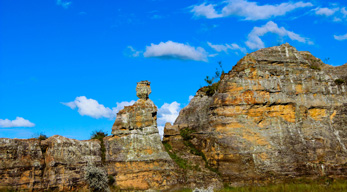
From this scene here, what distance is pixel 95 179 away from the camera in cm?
2519

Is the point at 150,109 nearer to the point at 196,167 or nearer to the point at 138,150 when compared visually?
the point at 138,150

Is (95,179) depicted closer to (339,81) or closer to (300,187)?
(300,187)

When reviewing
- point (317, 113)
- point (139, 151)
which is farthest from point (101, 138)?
point (317, 113)

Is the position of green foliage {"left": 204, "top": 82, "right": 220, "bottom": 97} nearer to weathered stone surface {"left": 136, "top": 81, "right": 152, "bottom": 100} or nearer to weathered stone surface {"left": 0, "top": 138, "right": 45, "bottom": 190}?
weathered stone surface {"left": 136, "top": 81, "right": 152, "bottom": 100}

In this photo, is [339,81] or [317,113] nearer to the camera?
[317,113]

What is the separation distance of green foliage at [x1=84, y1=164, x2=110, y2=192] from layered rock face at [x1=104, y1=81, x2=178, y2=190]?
3.55ft

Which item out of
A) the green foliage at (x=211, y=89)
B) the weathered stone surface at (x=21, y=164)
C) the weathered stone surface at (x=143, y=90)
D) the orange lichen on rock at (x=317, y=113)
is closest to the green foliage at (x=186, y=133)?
the green foliage at (x=211, y=89)

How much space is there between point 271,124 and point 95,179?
13.1 metres

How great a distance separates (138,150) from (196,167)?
4326mm

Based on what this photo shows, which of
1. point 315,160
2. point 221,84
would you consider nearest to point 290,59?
point 221,84

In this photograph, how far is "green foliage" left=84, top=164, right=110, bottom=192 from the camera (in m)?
25.2

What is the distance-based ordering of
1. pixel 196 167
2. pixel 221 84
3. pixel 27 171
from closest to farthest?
pixel 27 171 → pixel 196 167 → pixel 221 84

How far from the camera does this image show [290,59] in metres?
32.1

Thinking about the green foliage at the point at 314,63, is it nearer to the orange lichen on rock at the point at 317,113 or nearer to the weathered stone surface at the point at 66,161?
the orange lichen on rock at the point at 317,113
